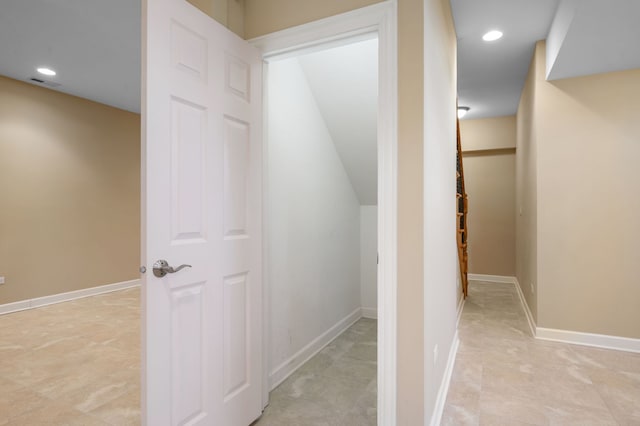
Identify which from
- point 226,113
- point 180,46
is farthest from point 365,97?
point 180,46

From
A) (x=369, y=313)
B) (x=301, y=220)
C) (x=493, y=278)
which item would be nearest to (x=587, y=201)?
(x=369, y=313)

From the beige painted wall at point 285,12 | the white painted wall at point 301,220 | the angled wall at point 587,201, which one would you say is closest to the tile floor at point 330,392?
the white painted wall at point 301,220

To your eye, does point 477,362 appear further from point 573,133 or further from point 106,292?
point 106,292

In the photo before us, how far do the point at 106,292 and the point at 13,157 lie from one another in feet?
7.11

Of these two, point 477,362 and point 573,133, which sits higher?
point 573,133

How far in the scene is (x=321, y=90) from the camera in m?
2.93

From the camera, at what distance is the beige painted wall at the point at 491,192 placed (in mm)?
6008

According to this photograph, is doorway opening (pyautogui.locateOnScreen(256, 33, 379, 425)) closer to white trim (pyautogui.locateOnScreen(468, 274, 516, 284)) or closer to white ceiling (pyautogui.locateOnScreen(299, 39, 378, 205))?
white ceiling (pyautogui.locateOnScreen(299, 39, 378, 205))

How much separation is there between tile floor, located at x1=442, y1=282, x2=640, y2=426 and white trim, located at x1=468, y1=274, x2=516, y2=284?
262 centimetres

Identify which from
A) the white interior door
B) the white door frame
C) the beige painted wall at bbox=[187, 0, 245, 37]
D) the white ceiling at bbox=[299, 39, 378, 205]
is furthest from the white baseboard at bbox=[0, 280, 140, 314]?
the white door frame

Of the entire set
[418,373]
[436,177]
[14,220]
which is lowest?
[418,373]

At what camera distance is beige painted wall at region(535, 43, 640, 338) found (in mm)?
3143

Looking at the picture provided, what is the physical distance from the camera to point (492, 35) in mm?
3186

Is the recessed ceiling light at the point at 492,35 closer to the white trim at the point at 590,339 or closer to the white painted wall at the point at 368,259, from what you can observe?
the white painted wall at the point at 368,259
